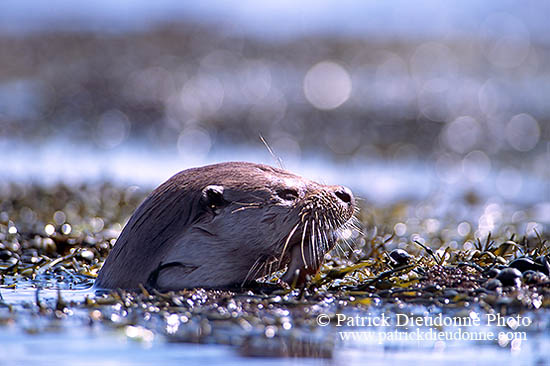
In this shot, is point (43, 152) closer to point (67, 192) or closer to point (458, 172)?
point (67, 192)

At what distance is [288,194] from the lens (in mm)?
4695

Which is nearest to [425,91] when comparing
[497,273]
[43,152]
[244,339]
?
[43,152]

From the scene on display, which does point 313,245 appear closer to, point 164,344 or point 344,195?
point 344,195

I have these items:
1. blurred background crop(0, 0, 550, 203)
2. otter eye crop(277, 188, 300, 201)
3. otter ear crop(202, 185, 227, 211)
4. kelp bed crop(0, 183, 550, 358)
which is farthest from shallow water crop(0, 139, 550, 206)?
otter ear crop(202, 185, 227, 211)

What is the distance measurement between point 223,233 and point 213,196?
0.62 feet

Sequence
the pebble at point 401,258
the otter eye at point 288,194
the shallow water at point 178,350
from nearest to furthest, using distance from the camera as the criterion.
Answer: the shallow water at point 178,350, the otter eye at point 288,194, the pebble at point 401,258

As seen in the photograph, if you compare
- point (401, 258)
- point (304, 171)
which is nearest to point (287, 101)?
point (304, 171)

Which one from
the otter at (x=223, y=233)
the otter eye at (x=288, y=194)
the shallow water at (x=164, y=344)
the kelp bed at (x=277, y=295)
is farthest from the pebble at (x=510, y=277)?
the otter eye at (x=288, y=194)

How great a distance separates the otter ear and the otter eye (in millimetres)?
311

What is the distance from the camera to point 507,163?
11.9m

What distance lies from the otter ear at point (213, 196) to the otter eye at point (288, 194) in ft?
1.02

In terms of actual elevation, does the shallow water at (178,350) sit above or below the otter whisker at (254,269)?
below

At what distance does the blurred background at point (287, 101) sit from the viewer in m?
11.5

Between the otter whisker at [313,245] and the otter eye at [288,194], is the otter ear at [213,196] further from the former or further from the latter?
the otter whisker at [313,245]
